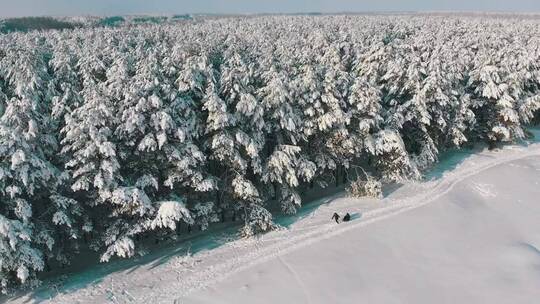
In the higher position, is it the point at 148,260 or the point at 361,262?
the point at 148,260

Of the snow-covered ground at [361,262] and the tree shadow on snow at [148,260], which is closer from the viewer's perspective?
the snow-covered ground at [361,262]

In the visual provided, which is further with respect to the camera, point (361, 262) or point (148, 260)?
point (148, 260)

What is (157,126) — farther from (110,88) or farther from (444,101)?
(444,101)

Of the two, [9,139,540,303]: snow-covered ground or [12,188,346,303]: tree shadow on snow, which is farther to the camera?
[12,188,346,303]: tree shadow on snow

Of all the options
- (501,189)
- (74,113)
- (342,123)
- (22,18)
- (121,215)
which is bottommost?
(501,189)

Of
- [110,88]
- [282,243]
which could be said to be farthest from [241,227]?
[110,88]

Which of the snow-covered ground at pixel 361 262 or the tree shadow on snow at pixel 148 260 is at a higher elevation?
the tree shadow on snow at pixel 148 260

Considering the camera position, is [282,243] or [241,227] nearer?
[282,243]

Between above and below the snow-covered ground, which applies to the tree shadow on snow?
above
